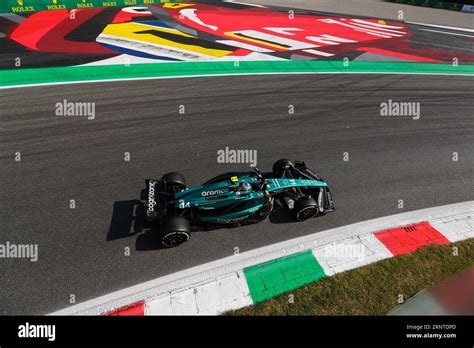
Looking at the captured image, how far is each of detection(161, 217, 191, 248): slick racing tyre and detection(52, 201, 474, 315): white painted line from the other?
2.10ft

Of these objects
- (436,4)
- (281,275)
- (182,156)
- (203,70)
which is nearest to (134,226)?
(182,156)

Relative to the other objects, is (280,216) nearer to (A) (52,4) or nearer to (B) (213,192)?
(B) (213,192)

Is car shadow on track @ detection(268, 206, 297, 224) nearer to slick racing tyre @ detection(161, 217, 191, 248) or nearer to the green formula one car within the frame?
the green formula one car

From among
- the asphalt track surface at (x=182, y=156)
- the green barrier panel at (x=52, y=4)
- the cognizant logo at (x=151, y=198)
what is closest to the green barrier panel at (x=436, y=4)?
the asphalt track surface at (x=182, y=156)

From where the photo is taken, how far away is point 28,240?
6070 mm

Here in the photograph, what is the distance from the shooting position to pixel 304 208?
6551 millimetres

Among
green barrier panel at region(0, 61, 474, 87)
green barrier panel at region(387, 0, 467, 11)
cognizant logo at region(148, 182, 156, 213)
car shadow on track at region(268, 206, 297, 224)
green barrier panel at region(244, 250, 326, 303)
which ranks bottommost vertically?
green barrier panel at region(244, 250, 326, 303)

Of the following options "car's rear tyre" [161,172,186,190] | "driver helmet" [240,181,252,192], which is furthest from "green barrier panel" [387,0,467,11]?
"car's rear tyre" [161,172,186,190]

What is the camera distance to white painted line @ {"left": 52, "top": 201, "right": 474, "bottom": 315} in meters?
5.07

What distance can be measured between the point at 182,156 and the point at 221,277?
13.1ft

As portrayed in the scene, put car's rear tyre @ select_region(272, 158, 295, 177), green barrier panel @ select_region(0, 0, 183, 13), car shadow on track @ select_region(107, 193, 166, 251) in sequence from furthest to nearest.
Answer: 1. green barrier panel @ select_region(0, 0, 183, 13)
2. car's rear tyre @ select_region(272, 158, 295, 177)
3. car shadow on track @ select_region(107, 193, 166, 251)

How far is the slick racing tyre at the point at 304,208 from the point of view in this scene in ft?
21.5

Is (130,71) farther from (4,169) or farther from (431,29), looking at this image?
(431,29)
